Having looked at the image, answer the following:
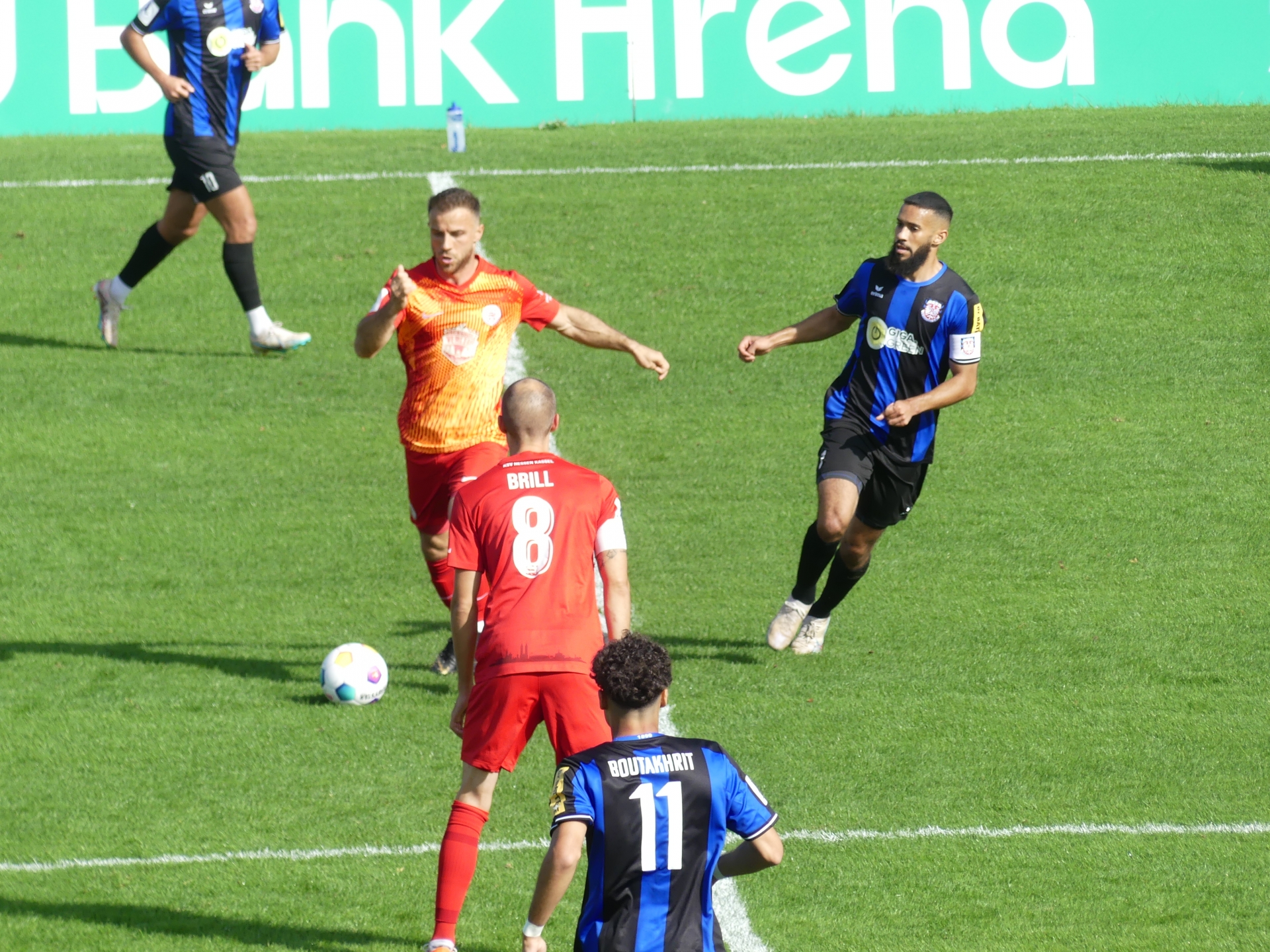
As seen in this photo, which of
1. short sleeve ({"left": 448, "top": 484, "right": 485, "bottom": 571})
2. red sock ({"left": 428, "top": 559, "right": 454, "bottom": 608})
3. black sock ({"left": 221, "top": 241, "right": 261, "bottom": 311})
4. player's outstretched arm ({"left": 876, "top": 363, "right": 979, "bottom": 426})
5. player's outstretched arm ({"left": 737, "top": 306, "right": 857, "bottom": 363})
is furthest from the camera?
black sock ({"left": 221, "top": 241, "right": 261, "bottom": 311})

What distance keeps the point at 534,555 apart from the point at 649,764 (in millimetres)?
1216

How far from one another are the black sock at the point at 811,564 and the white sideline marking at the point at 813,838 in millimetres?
2203

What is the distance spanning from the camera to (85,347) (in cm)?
1316

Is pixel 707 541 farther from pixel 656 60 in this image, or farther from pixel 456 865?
pixel 656 60

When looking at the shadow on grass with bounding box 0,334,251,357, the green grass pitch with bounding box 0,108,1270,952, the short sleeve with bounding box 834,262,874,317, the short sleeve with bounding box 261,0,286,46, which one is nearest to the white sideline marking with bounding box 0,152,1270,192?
the green grass pitch with bounding box 0,108,1270,952

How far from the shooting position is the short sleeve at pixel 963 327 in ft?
25.8

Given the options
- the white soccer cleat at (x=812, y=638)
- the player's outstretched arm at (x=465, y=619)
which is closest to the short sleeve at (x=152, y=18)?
the white soccer cleat at (x=812, y=638)

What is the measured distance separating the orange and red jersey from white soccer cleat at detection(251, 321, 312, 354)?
5527 mm

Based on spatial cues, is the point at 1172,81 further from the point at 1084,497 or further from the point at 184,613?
the point at 184,613

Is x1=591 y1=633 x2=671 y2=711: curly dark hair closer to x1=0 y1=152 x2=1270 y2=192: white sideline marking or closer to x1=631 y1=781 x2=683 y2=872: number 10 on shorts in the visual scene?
x1=631 y1=781 x2=683 y2=872: number 10 on shorts

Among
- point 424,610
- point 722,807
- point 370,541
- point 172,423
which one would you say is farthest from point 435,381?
point 172,423

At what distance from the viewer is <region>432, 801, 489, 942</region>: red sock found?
5168 millimetres

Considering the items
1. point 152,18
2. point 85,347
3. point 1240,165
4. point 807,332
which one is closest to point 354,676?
point 807,332

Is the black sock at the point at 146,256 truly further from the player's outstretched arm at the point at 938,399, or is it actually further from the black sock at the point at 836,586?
the player's outstretched arm at the point at 938,399
